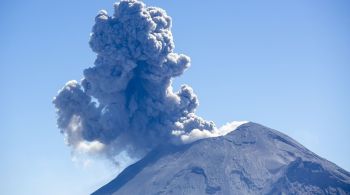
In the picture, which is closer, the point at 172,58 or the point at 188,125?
the point at 172,58

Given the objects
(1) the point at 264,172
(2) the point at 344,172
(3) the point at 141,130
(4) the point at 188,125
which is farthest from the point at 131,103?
(2) the point at 344,172

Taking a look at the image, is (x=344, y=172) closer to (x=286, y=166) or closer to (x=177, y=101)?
(x=286, y=166)

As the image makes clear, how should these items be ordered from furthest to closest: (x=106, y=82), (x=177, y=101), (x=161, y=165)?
(x=161, y=165) → (x=177, y=101) → (x=106, y=82)

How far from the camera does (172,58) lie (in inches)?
2926

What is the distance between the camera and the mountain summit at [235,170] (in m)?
74.0

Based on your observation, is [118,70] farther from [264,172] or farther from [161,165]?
[264,172]

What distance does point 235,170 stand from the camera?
81.9 meters

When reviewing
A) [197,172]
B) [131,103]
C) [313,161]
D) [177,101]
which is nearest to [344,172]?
[313,161]

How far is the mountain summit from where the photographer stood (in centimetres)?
7400

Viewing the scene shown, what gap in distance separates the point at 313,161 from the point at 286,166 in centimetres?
412

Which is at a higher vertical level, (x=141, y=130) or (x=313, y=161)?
(x=141, y=130)

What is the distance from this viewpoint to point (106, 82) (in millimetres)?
71188

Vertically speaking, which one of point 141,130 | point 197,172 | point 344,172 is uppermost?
point 141,130

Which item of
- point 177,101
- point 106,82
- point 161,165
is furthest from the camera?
point 161,165
